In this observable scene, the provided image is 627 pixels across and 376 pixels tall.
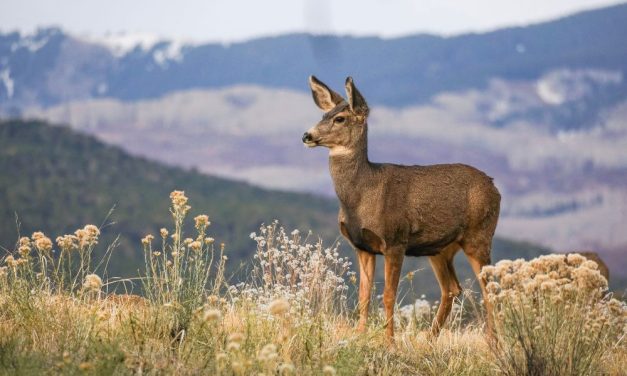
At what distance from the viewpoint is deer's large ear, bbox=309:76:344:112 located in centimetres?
1066

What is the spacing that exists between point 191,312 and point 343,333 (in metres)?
1.62

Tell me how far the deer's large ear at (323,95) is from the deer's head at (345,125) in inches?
5.3

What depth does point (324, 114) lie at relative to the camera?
1037 cm

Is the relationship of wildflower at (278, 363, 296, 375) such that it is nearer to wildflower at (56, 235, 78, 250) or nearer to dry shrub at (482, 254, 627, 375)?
dry shrub at (482, 254, 627, 375)

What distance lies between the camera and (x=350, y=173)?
10.3 meters

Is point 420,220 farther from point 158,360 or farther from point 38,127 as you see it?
point 38,127

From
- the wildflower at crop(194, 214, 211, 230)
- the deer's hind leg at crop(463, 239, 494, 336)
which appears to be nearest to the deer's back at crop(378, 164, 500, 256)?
the deer's hind leg at crop(463, 239, 494, 336)

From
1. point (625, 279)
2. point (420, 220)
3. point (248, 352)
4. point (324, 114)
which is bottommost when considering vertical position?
point (625, 279)

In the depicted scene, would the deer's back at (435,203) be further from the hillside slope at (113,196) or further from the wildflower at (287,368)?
the hillside slope at (113,196)

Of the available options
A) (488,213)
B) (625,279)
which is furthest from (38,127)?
(488,213)

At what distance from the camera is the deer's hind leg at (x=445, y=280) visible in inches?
448

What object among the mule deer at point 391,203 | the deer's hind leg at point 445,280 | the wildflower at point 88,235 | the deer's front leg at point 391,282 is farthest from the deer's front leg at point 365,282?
the wildflower at point 88,235

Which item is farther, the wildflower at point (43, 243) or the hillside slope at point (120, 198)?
the hillside slope at point (120, 198)

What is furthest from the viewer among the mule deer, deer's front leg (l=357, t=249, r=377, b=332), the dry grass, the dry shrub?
the mule deer
